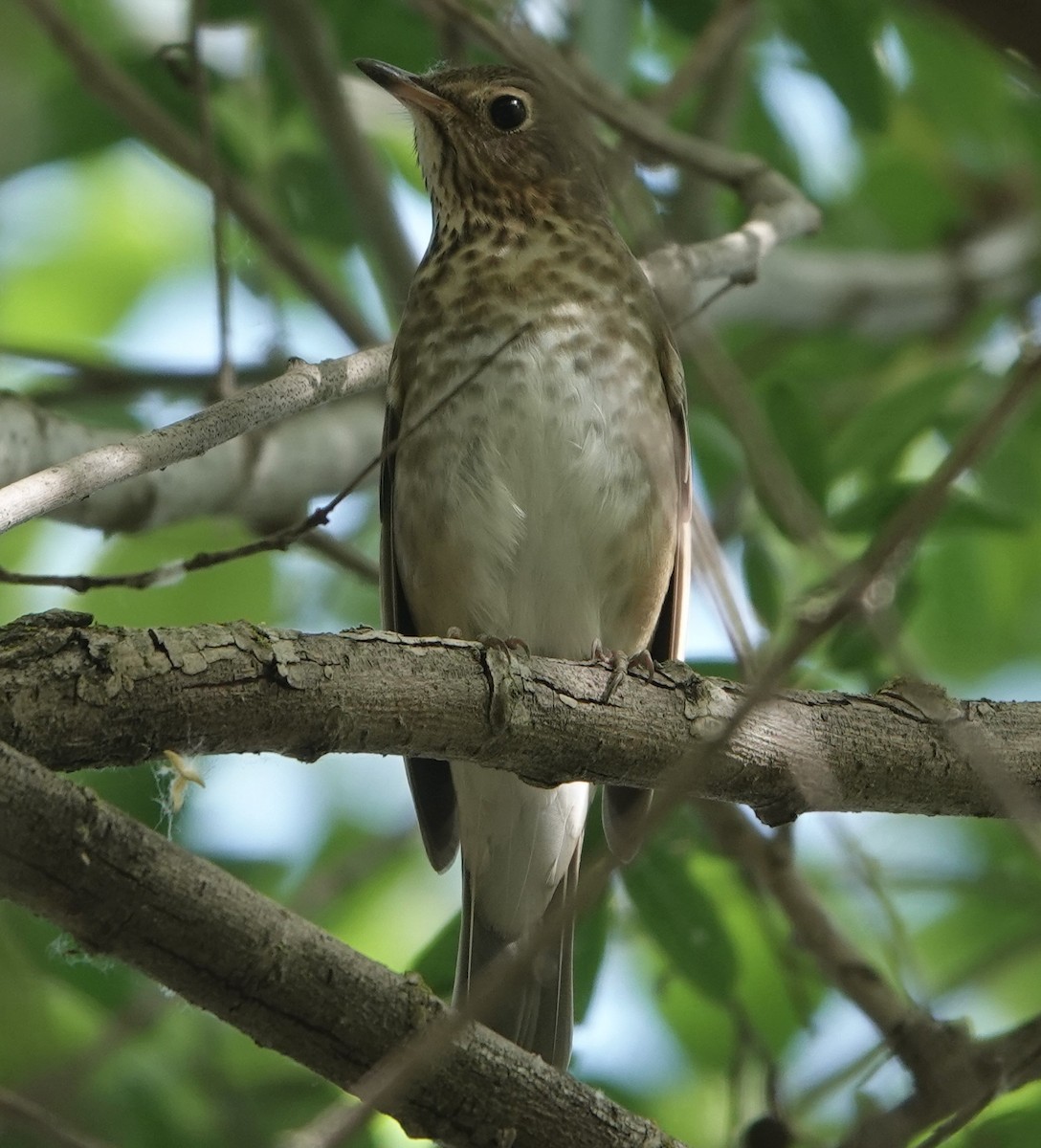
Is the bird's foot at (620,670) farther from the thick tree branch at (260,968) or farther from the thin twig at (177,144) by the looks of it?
the thin twig at (177,144)

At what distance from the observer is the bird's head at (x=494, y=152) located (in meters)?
5.02

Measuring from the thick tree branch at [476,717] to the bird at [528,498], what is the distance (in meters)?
1.01

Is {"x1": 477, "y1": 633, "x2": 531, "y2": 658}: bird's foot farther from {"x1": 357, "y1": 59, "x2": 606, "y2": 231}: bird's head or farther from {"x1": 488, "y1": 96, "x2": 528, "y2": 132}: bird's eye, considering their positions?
{"x1": 488, "y1": 96, "x2": 528, "y2": 132}: bird's eye

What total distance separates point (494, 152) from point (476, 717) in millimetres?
2650

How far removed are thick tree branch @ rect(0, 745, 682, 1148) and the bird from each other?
4.19 feet

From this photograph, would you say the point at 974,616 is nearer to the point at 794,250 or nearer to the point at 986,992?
the point at 986,992

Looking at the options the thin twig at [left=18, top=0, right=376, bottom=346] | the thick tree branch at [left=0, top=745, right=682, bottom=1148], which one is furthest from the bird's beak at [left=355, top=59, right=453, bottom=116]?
the thick tree branch at [left=0, top=745, right=682, bottom=1148]

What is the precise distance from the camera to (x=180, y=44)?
4789 mm

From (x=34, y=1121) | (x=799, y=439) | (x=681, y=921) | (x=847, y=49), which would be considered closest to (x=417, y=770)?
(x=681, y=921)

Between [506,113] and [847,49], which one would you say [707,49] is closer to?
[847,49]

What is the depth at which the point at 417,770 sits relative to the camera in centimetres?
475

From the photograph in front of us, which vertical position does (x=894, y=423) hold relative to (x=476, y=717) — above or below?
above

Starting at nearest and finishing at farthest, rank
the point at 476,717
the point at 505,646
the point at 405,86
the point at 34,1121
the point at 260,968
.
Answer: the point at 34,1121
the point at 260,968
the point at 476,717
the point at 505,646
the point at 405,86

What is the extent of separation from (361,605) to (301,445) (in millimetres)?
1982
